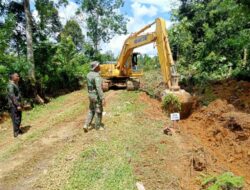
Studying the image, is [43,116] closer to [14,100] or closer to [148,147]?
[14,100]

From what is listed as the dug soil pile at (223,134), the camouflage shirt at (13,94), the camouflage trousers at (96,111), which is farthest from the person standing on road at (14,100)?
the dug soil pile at (223,134)

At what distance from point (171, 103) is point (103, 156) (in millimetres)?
3818

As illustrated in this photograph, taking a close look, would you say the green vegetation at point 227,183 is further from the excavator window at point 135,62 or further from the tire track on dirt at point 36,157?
the excavator window at point 135,62

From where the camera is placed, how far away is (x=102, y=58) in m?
37.6

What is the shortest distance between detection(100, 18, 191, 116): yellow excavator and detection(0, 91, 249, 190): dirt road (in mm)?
1166

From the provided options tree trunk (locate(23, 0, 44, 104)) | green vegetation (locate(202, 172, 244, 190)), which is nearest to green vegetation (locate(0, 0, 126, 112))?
tree trunk (locate(23, 0, 44, 104))

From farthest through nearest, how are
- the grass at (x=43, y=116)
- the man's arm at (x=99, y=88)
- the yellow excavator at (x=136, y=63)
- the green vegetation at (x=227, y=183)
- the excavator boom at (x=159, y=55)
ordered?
1. the excavator boom at (x=159, y=55)
2. the yellow excavator at (x=136, y=63)
3. the grass at (x=43, y=116)
4. the man's arm at (x=99, y=88)
5. the green vegetation at (x=227, y=183)

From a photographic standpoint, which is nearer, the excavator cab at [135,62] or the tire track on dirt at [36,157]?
the tire track on dirt at [36,157]

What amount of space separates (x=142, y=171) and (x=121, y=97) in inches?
328

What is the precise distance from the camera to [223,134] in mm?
10320

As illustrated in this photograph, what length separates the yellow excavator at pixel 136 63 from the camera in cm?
1191

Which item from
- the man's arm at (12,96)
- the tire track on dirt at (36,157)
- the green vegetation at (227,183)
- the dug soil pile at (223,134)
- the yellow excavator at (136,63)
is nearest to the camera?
the green vegetation at (227,183)

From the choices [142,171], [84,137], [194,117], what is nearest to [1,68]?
[84,137]

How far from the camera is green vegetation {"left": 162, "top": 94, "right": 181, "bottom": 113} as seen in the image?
11.2m
